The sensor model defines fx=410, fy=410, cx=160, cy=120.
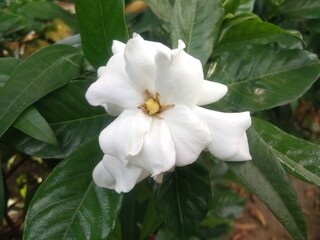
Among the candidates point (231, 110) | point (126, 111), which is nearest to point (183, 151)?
point (126, 111)

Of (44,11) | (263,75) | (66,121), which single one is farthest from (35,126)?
(44,11)

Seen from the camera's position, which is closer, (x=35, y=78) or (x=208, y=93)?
(x=208, y=93)

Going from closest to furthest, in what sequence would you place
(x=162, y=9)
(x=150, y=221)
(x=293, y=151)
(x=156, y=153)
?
(x=156, y=153)
(x=293, y=151)
(x=162, y=9)
(x=150, y=221)

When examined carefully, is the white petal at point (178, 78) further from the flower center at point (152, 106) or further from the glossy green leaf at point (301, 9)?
the glossy green leaf at point (301, 9)

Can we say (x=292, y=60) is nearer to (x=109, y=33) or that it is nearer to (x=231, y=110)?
(x=231, y=110)

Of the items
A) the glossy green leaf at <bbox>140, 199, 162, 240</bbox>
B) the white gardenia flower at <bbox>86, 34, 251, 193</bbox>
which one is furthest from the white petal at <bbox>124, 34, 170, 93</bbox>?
the glossy green leaf at <bbox>140, 199, 162, 240</bbox>

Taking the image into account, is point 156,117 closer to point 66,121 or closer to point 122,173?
point 122,173
